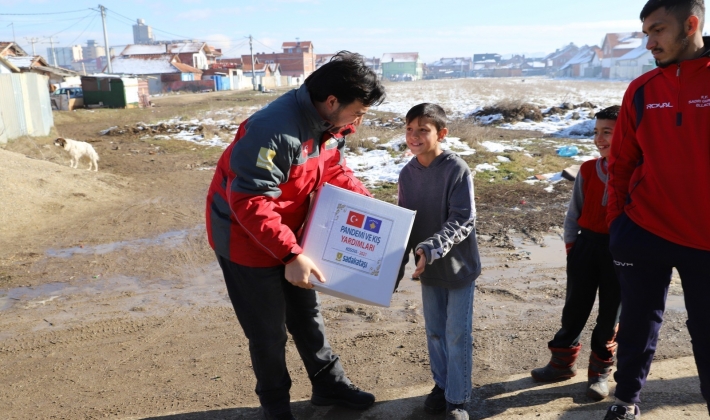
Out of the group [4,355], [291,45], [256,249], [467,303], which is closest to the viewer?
[256,249]

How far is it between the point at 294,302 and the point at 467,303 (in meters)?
0.94

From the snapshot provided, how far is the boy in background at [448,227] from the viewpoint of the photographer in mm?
2885

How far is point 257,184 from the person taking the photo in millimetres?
2441

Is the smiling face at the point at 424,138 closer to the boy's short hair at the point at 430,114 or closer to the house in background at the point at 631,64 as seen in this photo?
the boy's short hair at the point at 430,114

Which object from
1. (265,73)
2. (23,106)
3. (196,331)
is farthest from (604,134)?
(265,73)

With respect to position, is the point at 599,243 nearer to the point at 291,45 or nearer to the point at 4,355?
the point at 4,355

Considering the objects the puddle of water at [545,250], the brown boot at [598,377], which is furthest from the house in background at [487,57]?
the brown boot at [598,377]

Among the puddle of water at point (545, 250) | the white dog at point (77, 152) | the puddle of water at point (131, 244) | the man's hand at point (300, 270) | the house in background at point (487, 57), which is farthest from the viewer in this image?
the house in background at point (487, 57)

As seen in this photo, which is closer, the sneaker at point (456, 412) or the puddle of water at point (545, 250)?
the sneaker at point (456, 412)

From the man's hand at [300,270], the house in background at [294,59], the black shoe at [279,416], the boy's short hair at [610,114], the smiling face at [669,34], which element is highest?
the house in background at [294,59]

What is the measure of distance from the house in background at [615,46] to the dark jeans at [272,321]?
300 feet

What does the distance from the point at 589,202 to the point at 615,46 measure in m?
99.6

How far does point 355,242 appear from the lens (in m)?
2.78

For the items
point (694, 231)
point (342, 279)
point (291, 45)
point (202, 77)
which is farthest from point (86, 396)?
point (291, 45)
